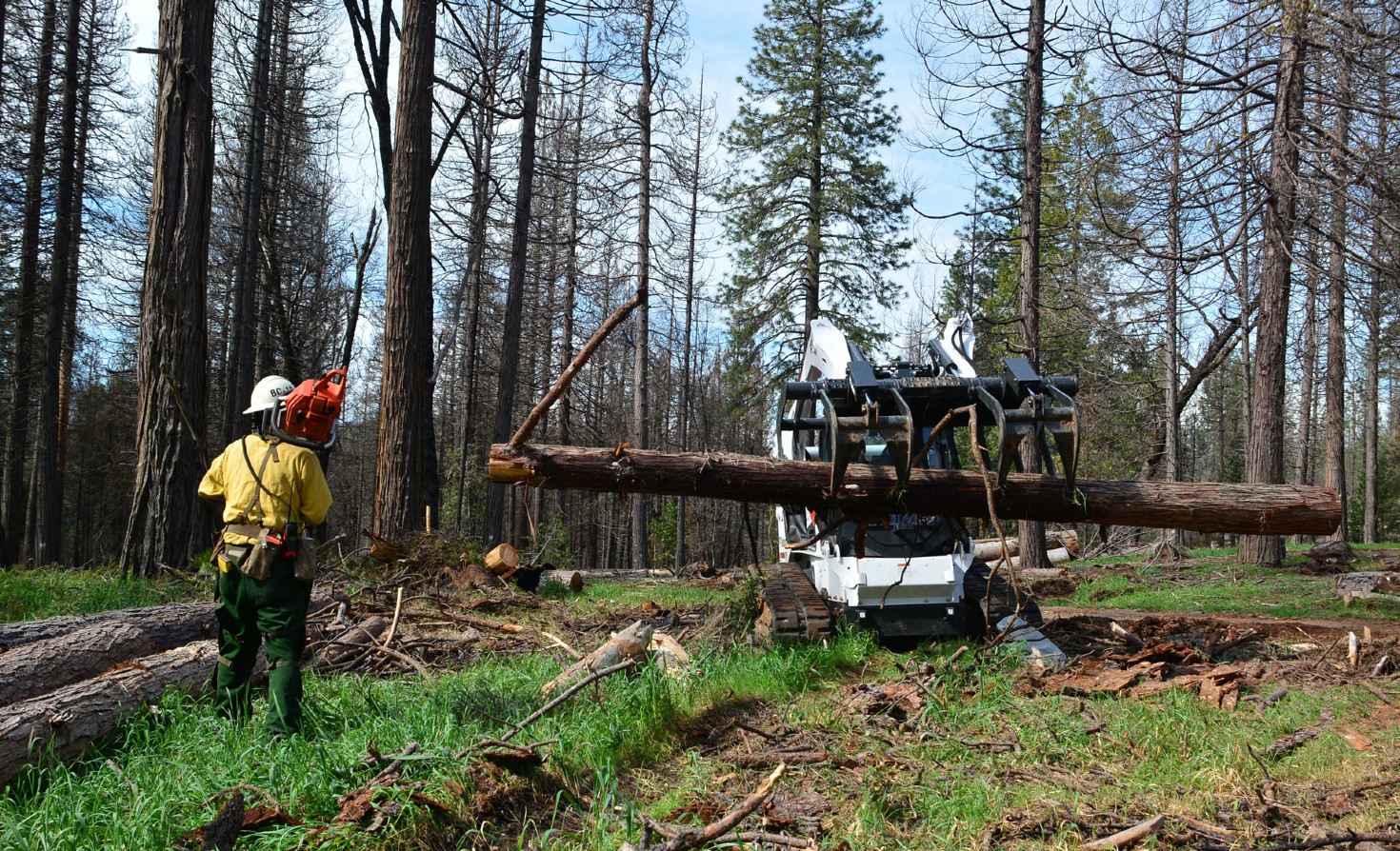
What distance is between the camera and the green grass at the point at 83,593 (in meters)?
8.55

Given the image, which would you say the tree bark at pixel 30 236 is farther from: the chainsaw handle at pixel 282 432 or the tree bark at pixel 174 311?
the chainsaw handle at pixel 282 432

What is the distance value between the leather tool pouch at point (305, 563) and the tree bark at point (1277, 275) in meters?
10.7

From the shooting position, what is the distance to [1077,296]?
62.7 feet

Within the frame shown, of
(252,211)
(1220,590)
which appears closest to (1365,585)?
(1220,590)

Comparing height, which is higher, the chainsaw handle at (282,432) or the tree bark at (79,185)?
the tree bark at (79,185)

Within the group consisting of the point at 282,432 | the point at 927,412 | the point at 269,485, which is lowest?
the point at 269,485

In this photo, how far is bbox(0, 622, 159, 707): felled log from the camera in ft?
17.5

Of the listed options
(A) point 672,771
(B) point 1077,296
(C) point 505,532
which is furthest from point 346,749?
(C) point 505,532

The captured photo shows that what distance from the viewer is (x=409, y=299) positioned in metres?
12.3

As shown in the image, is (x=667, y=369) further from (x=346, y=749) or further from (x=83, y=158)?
(x=346, y=749)

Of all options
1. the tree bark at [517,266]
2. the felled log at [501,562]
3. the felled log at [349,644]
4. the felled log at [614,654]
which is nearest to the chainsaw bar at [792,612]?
the felled log at [614,654]

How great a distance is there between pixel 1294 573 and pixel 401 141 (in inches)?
593

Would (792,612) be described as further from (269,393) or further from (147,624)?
(147,624)

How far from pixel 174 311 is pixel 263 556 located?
622 cm
